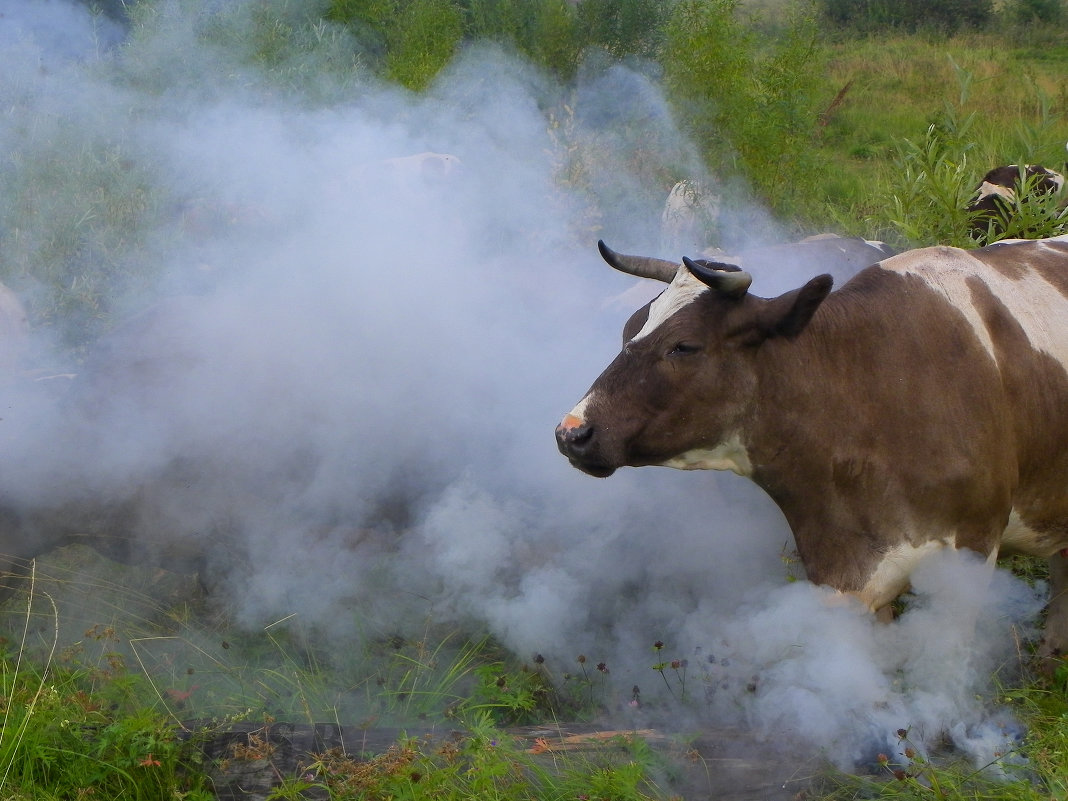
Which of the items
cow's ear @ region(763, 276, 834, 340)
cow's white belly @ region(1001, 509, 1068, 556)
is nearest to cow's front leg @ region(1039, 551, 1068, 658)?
cow's white belly @ region(1001, 509, 1068, 556)

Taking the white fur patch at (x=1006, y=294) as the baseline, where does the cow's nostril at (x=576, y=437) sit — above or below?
below

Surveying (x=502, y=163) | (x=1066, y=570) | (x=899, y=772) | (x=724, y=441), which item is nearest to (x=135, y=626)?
(x=724, y=441)

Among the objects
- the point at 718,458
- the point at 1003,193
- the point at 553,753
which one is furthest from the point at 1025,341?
the point at 1003,193

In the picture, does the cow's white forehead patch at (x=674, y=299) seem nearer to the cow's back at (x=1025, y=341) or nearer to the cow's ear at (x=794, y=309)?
the cow's ear at (x=794, y=309)

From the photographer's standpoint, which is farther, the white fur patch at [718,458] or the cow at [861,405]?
the white fur patch at [718,458]

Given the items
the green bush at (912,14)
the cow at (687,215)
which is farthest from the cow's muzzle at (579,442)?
the green bush at (912,14)

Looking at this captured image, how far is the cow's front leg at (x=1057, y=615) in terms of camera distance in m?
4.05

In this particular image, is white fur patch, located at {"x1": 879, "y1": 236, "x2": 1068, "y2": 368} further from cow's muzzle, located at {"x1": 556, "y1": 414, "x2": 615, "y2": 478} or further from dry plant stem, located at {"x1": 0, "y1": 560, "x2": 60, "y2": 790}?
dry plant stem, located at {"x1": 0, "y1": 560, "x2": 60, "y2": 790}

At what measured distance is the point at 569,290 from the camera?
17.1ft

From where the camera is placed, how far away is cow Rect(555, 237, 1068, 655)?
3.23 m

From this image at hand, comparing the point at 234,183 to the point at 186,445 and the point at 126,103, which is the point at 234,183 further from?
the point at 186,445

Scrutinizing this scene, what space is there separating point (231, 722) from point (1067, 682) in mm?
2932

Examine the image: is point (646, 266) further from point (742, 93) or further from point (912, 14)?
point (912, 14)

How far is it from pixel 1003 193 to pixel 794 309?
362 centimetres
